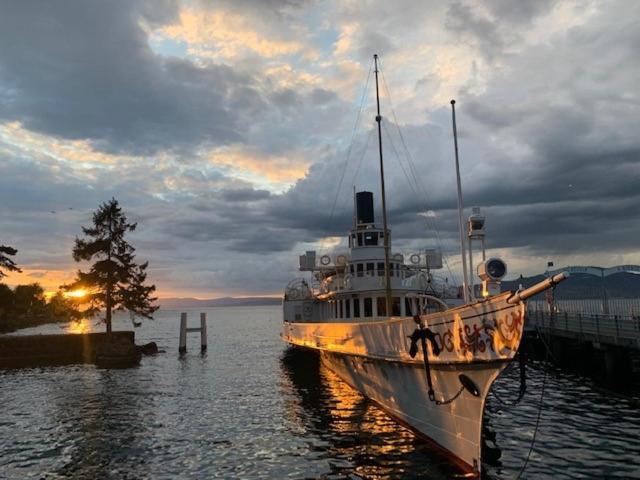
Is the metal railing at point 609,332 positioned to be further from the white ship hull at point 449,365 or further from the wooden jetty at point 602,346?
the white ship hull at point 449,365

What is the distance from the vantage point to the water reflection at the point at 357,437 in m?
12.3

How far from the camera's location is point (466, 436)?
455 inches

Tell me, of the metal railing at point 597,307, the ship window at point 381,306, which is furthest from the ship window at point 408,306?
the metal railing at point 597,307

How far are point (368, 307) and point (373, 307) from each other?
1.46 feet

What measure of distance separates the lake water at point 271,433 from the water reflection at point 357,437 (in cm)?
6

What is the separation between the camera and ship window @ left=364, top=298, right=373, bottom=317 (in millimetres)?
25692

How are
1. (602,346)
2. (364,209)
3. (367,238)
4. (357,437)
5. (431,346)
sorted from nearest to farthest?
(431,346) → (357,437) → (602,346) → (367,238) → (364,209)

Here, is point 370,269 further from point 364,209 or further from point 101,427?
point 101,427

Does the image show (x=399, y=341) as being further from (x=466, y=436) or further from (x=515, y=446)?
(x=515, y=446)

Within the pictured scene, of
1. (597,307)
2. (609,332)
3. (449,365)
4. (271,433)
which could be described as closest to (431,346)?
(449,365)

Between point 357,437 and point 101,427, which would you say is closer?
point 357,437

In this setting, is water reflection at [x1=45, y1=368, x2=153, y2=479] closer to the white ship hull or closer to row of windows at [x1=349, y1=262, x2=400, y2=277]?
the white ship hull

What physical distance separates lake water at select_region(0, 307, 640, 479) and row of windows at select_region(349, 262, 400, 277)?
248 inches

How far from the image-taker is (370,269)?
27.7m
